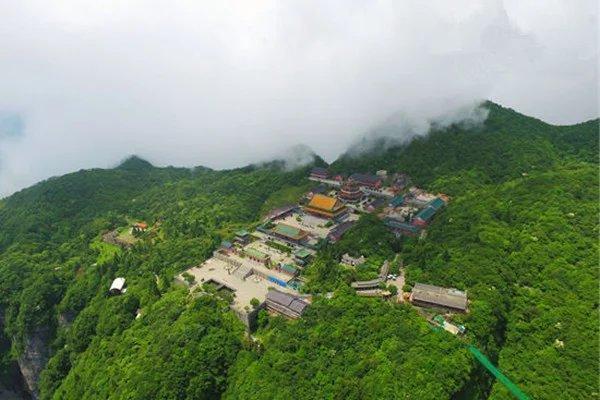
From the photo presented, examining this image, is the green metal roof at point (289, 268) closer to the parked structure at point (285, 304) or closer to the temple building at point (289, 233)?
the parked structure at point (285, 304)

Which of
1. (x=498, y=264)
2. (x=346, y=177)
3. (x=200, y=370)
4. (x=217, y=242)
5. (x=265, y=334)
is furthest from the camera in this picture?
(x=346, y=177)

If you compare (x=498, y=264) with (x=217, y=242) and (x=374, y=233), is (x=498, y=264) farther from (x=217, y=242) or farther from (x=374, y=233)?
(x=217, y=242)

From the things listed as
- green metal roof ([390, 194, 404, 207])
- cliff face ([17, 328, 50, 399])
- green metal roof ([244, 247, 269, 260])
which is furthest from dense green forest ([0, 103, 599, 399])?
green metal roof ([390, 194, 404, 207])

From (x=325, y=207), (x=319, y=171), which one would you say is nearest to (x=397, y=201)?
(x=325, y=207)

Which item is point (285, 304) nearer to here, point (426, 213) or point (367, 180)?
point (426, 213)

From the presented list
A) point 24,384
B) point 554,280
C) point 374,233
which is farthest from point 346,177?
point 24,384

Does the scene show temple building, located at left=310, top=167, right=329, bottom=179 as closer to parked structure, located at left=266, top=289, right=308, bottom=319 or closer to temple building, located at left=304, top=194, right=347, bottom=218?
temple building, located at left=304, top=194, right=347, bottom=218
